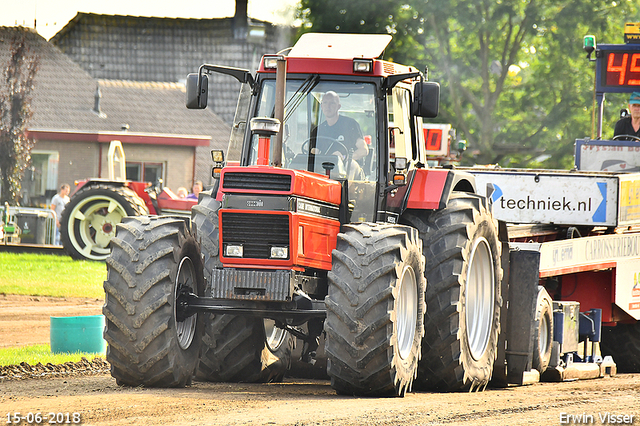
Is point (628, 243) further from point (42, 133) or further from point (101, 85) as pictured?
point (101, 85)

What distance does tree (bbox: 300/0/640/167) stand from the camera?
34281 millimetres

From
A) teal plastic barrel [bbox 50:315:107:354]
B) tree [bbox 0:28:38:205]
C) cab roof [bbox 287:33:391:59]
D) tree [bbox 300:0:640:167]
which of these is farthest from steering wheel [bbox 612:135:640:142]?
tree [bbox 0:28:38:205]

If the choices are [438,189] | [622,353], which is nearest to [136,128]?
[622,353]

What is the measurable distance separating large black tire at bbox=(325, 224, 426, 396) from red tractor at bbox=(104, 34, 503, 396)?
0.03 ft

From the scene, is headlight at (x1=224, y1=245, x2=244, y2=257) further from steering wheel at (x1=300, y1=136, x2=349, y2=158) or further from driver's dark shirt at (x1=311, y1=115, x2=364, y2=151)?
driver's dark shirt at (x1=311, y1=115, x2=364, y2=151)

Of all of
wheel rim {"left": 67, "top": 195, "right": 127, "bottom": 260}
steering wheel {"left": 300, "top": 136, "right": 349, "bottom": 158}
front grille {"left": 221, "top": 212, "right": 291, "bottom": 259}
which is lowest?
wheel rim {"left": 67, "top": 195, "right": 127, "bottom": 260}

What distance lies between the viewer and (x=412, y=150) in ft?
29.0

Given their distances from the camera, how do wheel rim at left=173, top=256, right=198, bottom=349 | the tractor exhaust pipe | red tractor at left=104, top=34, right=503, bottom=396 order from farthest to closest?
the tractor exhaust pipe < wheel rim at left=173, top=256, right=198, bottom=349 < red tractor at left=104, top=34, right=503, bottom=396

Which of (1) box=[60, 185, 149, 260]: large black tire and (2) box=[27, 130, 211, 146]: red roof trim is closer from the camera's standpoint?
(1) box=[60, 185, 149, 260]: large black tire

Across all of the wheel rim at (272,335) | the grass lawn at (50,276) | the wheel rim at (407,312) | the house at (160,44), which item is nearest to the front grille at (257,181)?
the wheel rim at (407,312)

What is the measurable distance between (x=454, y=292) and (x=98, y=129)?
2931 cm

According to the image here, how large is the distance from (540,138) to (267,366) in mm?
29185

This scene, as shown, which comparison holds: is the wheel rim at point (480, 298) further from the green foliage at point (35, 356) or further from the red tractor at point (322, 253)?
the green foliage at point (35, 356)

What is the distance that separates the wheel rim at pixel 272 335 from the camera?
356 inches
